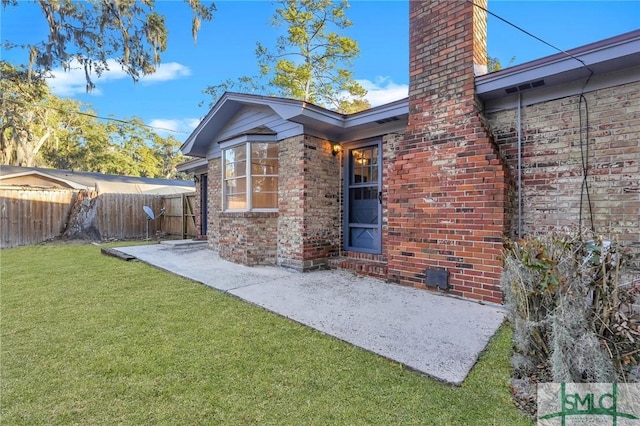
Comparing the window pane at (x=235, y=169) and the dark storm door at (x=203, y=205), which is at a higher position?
the window pane at (x=235, y=169)

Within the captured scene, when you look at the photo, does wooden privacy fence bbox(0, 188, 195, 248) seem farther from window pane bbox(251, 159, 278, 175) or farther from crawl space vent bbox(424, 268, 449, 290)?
crawl space vent bbox(424, 268, 449, 290)

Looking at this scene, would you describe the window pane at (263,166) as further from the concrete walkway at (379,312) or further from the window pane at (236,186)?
the concrete walkway at (379,312)

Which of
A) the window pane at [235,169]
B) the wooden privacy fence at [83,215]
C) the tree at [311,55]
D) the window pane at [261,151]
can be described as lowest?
the wooden privacy fence at [83,215]

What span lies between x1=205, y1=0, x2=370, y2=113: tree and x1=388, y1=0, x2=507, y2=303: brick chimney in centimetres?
1345

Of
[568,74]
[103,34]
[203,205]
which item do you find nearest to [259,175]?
[203,205]

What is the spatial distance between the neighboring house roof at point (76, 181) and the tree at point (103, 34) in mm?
5490

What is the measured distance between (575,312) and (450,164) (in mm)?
2623

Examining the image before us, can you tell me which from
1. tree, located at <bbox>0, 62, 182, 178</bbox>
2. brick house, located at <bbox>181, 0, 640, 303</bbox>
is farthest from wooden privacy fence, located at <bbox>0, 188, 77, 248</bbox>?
brick house, located at <bbox>181, 0, 640, 303</bbox>

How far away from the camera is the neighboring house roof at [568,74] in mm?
3188

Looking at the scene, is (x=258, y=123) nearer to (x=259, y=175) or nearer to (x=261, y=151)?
(x=261, y=151)

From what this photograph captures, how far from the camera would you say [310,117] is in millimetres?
5461

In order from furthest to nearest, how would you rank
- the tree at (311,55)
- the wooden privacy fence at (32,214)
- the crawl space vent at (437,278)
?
the tree at (311,55) < the wooden privacy fence at (32,214) < the crawl space vent at (437,278)

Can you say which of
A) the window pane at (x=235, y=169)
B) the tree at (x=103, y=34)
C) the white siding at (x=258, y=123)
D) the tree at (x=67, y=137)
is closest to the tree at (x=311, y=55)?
the tree at (x=67, y=137)

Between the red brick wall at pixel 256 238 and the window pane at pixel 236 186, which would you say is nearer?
the red brick wall at pixel 256 238
